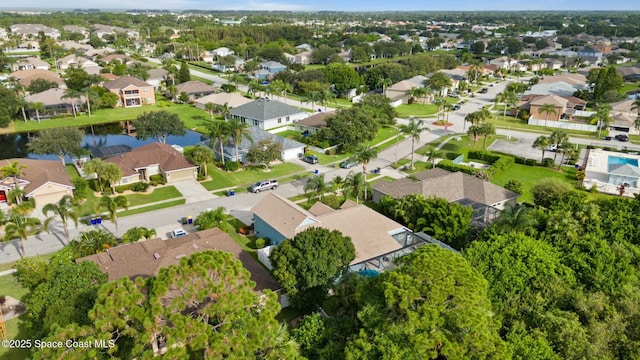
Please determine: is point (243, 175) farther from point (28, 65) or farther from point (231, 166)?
point (28, 65)

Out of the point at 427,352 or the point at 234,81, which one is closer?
the point at 427,352

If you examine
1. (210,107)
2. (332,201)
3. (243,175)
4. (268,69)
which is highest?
(268,69)

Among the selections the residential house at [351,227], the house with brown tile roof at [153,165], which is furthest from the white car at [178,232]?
the house with brown tile roof at [153,165]

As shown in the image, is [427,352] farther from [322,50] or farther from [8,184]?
[322,50]

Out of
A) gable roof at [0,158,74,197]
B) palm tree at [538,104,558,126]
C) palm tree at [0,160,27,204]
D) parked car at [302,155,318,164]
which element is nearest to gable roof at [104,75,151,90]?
gable roof at [0,158,74,197]

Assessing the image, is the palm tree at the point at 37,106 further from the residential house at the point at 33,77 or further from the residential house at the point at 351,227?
the residential house at the point at 351,227

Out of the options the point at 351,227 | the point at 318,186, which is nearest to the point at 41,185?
the point at 318,186

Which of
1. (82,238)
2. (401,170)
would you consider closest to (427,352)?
(82,238)

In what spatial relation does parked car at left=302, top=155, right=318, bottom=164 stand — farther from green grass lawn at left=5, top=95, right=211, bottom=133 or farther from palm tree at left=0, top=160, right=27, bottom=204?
palm tree at left=0, top=160, right=27, bottom=204
